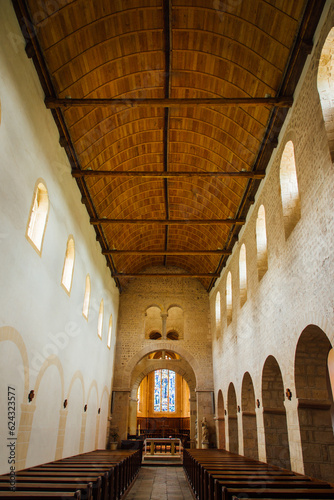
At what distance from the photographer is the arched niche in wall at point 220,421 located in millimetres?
17933

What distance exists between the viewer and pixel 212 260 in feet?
61.9

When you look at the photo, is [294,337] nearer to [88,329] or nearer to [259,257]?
[259,257]

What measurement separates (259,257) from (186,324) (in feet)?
34.8

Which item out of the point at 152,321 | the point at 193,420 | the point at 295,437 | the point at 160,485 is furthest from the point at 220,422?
the point at 295,437

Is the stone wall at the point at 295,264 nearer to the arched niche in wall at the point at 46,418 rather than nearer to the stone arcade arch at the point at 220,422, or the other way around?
the stone arcade arch at the point at 220,422

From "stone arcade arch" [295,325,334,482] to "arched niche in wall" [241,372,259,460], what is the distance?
5073mm

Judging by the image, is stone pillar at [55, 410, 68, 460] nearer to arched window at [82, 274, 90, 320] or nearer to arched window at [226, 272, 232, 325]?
arched window at [82, 274, 90, 320]

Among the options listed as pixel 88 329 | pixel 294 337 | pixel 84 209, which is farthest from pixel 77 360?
pixel 294 337

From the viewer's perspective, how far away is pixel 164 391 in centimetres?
3133

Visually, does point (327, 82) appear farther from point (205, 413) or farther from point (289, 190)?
point (205, 413)

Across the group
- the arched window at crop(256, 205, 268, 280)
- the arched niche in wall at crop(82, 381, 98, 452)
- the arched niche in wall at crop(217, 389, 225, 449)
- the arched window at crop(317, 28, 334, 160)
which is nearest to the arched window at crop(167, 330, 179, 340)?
the arched niche in wall at crop(217, 389, 225, 449)

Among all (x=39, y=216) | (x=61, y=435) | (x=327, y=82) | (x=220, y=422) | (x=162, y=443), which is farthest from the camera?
(x=162, y=443)

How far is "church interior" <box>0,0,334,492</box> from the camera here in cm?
746

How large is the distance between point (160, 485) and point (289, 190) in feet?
32.7
